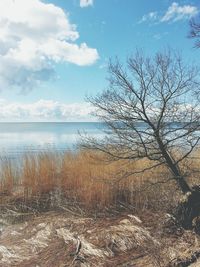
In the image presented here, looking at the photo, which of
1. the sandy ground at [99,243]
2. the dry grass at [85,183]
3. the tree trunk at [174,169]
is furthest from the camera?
the dry grass at [85,183]

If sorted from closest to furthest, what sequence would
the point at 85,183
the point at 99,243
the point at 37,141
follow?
the point at 99,243 < the point at 85,183 < the point at 37,141

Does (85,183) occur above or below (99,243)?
above

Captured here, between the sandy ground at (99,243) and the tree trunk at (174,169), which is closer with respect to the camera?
the sandy ground at (99,243)

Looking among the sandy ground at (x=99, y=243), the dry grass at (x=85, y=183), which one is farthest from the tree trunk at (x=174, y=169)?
the sandy ground at (x=99, y=243)

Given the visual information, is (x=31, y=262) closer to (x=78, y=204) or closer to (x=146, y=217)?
(x=146, y=217)

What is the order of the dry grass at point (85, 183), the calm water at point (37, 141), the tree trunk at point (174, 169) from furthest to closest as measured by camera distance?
the calm water at point (37, 141), the dry grass at point (85, 183), the tree trunk at point (174, 169)

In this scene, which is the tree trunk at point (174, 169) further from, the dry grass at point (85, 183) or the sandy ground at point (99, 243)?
the sandy ground at point (99, 243)

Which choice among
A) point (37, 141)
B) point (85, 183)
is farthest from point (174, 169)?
point (37, 141)

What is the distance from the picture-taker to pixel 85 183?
6.48 m

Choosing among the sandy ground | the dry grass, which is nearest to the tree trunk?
the dry grass

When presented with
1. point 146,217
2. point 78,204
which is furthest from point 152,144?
point 78,204

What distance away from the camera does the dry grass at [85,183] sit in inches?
239

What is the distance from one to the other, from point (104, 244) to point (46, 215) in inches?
75.8

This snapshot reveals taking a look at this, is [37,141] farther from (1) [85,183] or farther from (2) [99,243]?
(2) [99,243]
